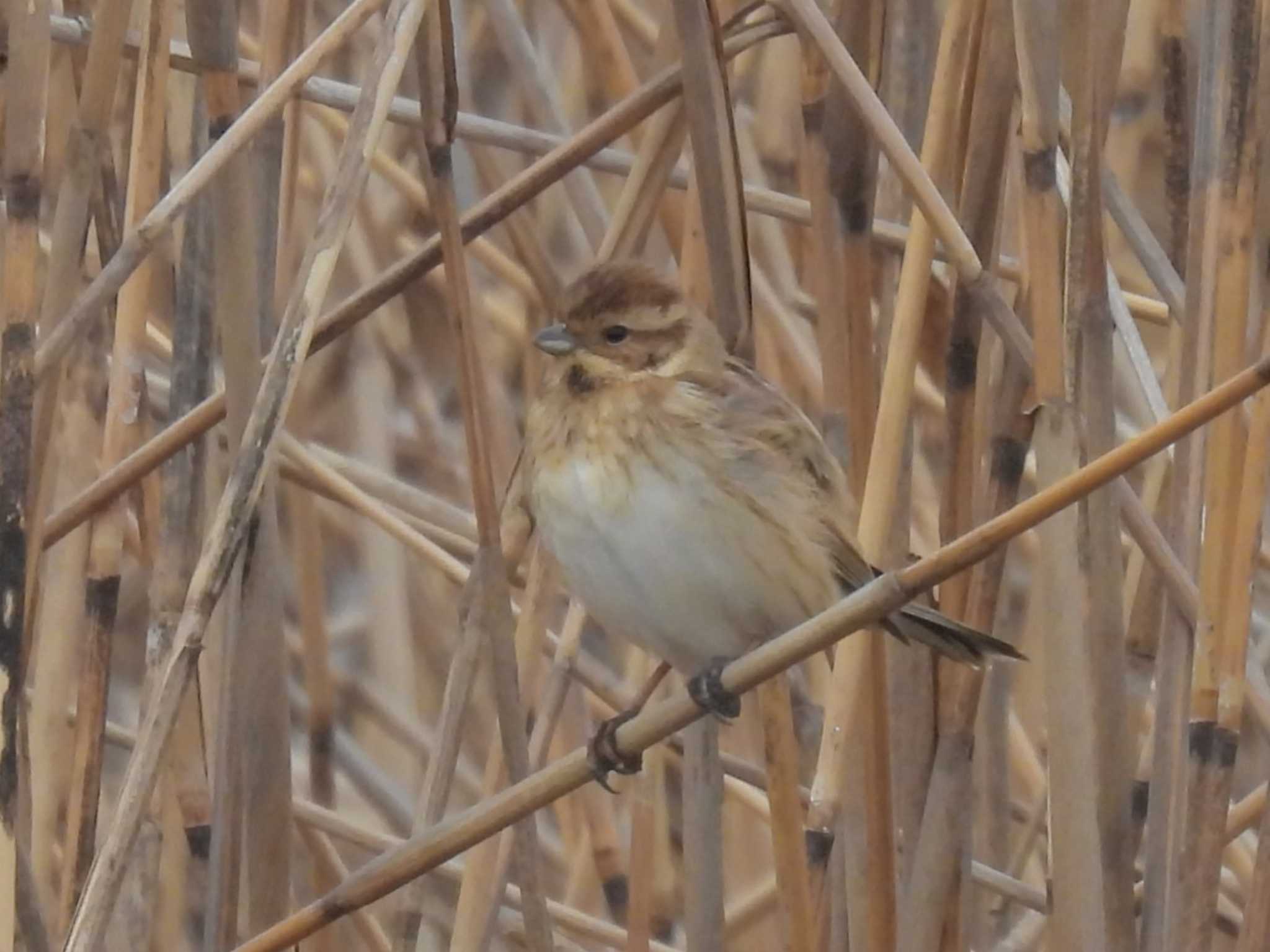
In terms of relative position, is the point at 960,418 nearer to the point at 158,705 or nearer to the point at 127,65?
the point at 158,705

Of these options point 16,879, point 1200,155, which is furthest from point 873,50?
point 16,879

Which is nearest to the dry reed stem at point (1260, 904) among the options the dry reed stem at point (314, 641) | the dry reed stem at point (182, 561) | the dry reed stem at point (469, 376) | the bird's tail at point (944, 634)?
the bird's tail at point (944, 634)

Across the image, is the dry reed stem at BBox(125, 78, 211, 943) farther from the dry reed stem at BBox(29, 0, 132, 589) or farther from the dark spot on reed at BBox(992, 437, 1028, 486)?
the dark spot on reed at BBox(992, 437, 1028, 486)

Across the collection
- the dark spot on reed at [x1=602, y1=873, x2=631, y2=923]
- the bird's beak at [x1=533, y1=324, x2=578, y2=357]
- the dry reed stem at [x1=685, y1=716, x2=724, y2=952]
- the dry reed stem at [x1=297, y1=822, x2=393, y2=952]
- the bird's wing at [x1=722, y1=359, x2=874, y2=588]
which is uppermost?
the bird's beak at [x1=533, y1=324, x2=578, y2=357]

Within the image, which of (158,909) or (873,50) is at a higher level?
(873,50)

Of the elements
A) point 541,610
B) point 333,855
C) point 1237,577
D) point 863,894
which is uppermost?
point 1237,577

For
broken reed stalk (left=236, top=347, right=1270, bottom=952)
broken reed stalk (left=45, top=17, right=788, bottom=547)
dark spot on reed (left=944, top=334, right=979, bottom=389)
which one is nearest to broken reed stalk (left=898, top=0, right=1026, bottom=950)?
dark spot on reed (left=944, top=334, right=979, bottom=389)

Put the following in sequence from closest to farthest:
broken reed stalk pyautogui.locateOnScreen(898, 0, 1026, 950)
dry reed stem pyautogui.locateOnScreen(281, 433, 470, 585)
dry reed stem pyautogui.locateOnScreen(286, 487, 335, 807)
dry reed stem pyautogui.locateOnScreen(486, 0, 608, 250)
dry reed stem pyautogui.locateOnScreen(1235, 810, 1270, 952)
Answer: dry reed stem pyautogui.locateOnScreen(1235, 810, 1270, 952) < broken reed stalk pyautogui.locateOnScreen(898, 0, 1026, 950) < dry reed stem pyautogui.locateOnScreen(281, 433, 470, 585) < dry reed stem pyautogui.locateOnScreen(486, 0, 608, 250) < dry reed stem pyautogui.locateOnScreen(286, 487, 335, 807)
